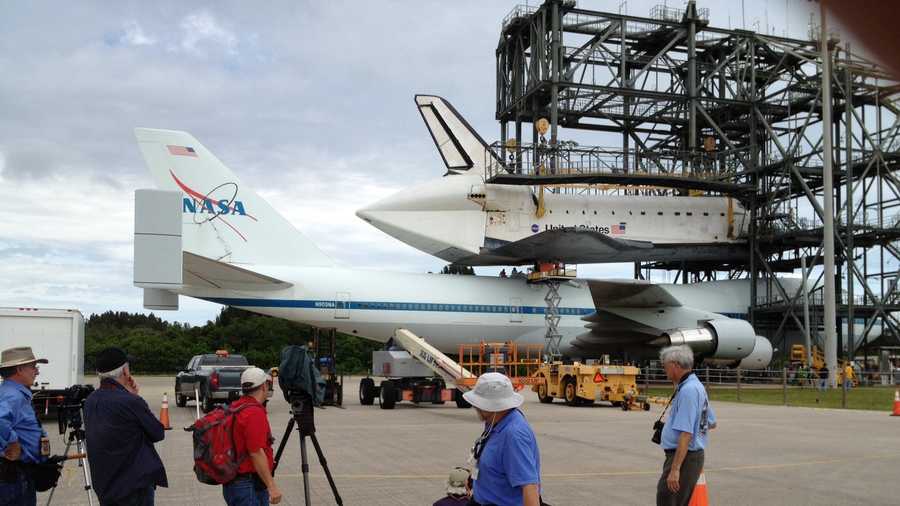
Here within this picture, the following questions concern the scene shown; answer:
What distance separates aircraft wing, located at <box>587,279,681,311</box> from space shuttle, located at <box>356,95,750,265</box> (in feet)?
6.97

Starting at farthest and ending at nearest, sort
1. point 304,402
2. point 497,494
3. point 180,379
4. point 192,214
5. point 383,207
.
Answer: point 383,207 → point 192,214 → point 180,379 → point 304,402 → point 497,494

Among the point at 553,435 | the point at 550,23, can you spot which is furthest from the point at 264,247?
the point at 550,23

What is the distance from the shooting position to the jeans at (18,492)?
217 inches

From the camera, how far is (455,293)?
1159 inches

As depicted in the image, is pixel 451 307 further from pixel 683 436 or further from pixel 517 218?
pixel 683 436

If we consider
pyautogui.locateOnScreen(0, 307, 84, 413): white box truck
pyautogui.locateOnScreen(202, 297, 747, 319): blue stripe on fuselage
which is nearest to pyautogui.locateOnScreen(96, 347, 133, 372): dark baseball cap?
pyautogui.locateOnScreen(0, 307, 84, 413): white box truck

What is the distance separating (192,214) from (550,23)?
18.4 metres

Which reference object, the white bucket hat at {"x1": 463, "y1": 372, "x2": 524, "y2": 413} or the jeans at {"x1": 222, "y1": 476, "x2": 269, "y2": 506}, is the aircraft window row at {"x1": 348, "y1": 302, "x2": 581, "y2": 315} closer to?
the jeans at {"x1": 222, "y1": 476, "x2": 269, "y2": 506}

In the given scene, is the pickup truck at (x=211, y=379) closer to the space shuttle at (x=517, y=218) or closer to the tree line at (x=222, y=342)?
the space shuttle at (x=517, y=218)

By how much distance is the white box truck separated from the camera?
17.2 metres

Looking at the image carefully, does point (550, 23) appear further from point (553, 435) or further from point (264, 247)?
point (553, 435)

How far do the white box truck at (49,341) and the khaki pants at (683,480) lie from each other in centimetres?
1456

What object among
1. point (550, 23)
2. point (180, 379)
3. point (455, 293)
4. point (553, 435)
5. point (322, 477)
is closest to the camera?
point (322, 477)

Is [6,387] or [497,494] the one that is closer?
[497,494]
